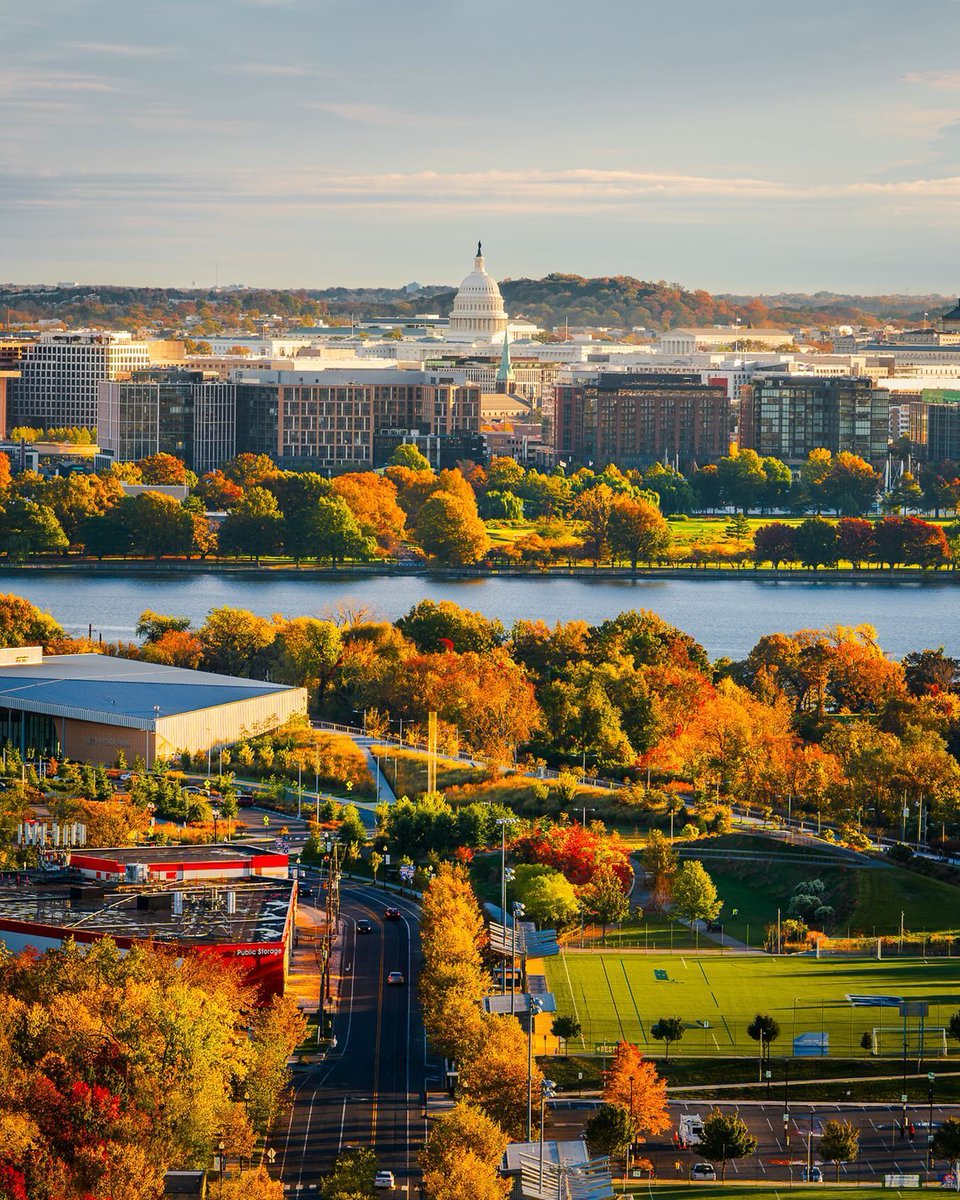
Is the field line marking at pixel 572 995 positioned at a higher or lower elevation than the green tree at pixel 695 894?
lower

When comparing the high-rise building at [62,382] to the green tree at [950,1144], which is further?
the high-rise building at [62,382]

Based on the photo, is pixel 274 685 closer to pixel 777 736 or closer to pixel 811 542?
pixel 777 736

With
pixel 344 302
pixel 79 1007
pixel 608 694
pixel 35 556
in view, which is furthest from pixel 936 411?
pixel 344 302

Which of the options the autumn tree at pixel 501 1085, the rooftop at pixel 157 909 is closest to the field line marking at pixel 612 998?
the autumn tree at pixel 501 1085

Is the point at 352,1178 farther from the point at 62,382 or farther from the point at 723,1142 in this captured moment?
the point at 62,382

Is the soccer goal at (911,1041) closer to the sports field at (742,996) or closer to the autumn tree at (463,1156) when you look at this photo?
the sports field at (742,996)

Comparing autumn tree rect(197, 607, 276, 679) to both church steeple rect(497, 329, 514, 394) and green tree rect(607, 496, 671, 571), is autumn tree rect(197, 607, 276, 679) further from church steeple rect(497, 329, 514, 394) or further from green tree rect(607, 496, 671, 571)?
church steeple rect(497, 329, 514, 394)
